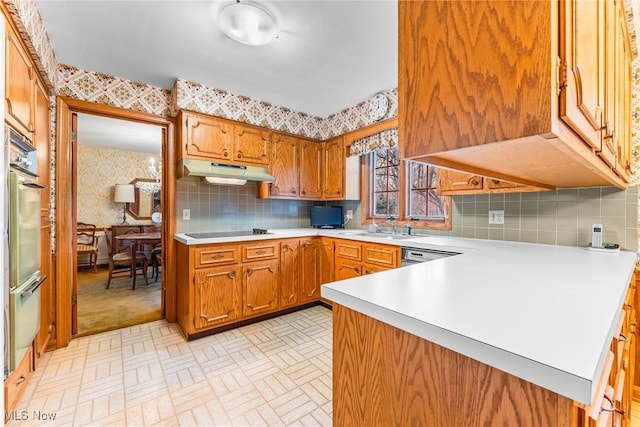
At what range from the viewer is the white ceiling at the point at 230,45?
1.70 metres

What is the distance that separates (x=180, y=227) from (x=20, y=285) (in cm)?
148

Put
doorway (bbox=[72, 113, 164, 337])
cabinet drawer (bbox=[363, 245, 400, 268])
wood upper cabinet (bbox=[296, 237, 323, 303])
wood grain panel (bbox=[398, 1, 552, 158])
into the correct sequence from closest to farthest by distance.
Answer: wood grain panel (bbox=[398, 1, 552, 158]) < cabinet drawer (bbox=[363, 245, 400, 268]) < wood upper cabinet (bbox=[296, 237, 323, 303]) < doorway (bbox=[72, 113, 164, 337])

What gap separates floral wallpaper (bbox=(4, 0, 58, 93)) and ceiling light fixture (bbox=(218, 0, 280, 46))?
3.21 feet

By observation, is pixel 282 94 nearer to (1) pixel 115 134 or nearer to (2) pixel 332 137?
(2) pixel 332 137

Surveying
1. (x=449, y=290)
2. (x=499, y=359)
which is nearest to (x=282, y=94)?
(x=449, y=290)

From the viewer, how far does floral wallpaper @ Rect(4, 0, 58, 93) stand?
1.42 m

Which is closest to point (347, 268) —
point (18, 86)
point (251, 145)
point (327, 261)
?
point (327, 261)

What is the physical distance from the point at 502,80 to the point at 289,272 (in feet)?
8.77

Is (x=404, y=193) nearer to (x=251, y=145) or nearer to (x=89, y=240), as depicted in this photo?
(x=251, y=145)

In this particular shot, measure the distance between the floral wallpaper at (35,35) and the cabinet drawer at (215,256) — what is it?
1.63m

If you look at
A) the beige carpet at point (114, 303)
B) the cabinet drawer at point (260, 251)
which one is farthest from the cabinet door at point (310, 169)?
the beige carpet at point (114, 303)

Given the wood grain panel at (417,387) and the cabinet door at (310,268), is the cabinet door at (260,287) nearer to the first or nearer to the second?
the cabinet door at (310,268)

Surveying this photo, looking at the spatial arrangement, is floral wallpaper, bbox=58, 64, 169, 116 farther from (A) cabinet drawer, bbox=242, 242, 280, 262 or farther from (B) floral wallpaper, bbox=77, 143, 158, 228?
(B) floral wallpaper, bbox=77, 143, 158, 228

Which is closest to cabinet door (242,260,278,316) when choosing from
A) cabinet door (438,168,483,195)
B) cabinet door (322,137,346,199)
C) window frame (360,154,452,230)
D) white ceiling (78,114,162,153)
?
cabinet door (322,137,346,199)
